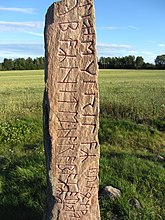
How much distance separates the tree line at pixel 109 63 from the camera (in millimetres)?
67500

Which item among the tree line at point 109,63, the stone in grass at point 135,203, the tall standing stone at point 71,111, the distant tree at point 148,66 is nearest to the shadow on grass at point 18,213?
the tall standing stone at point 71,111

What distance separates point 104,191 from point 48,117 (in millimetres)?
1492

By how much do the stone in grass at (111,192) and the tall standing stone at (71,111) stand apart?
566mm

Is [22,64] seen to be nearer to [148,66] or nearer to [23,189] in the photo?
[148,66]

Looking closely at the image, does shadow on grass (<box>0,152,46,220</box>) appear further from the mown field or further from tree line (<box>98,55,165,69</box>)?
tree line (<box>98,55,165,69</box>)

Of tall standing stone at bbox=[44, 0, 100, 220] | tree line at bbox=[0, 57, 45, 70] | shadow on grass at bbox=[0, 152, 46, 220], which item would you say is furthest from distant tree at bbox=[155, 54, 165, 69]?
tall standing stone at bbox=[44, 0, 100, 220]

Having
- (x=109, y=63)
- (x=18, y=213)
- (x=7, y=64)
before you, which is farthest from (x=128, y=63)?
(x=18, y=213)

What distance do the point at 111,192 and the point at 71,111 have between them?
142 centimetres

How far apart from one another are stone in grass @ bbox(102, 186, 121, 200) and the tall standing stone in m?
0.57

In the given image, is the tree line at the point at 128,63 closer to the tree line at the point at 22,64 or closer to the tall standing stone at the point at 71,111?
the tree line at the point at 22,64

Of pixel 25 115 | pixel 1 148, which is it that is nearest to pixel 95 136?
pixel 1 148

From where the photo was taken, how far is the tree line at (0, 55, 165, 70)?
67500 millimetres

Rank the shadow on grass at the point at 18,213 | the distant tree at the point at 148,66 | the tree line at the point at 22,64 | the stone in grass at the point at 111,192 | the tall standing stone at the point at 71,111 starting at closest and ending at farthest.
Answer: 1. the tall standing stone at the point at 71,111
2. the shadow on grass at the point at 18,213
3. the stone in grass at the point at 111,192
4. the tree line at the point at 22,64
5. the distant tree at the point at 148,66

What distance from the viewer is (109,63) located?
69062 mm
